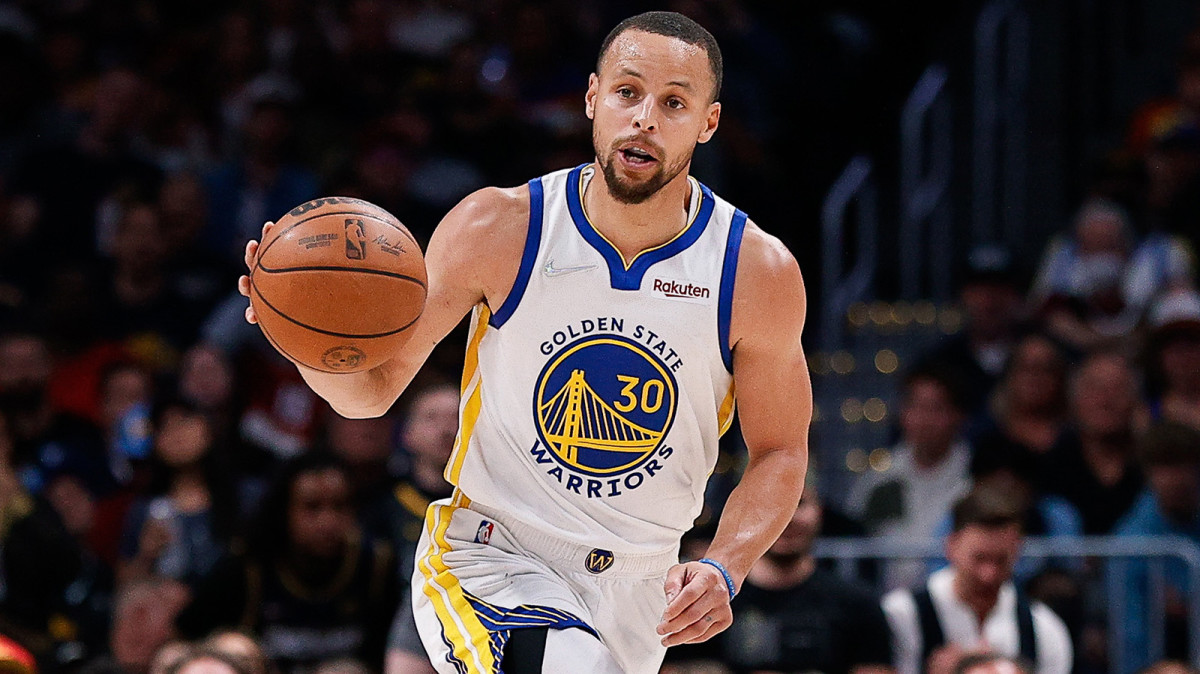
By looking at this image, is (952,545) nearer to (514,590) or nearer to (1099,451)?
(1099,451)

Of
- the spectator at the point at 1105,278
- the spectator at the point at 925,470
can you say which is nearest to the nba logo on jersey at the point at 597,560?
the spectator at the point at 925,470

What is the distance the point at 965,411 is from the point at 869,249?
288 cm

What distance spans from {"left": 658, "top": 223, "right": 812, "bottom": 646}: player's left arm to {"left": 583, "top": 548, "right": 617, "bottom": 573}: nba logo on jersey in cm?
32

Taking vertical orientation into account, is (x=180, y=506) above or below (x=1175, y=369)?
below

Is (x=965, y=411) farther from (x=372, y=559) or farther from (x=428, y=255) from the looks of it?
(x=428, y=255)

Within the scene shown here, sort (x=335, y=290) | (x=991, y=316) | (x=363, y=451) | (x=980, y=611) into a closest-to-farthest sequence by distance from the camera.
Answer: (x=335, y=290) → (x=980, y=611) → (x=363, y=451) → (x=991, y=316)

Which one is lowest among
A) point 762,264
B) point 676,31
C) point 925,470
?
point 925,470

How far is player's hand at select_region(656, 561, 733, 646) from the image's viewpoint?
3.72 m

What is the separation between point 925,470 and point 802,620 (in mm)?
1656

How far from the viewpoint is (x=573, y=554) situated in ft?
13.9

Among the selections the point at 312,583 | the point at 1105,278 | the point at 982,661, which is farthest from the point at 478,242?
the point at 1105,278

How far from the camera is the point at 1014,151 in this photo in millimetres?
10797

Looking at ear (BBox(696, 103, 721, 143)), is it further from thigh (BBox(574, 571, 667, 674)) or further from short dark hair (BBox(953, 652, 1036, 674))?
short dark hair (BBox(953, 652, 1036, 674))

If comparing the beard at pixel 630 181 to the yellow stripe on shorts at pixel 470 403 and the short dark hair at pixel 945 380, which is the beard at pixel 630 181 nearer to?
the yellow stripe on shorts at pixel 470 403
